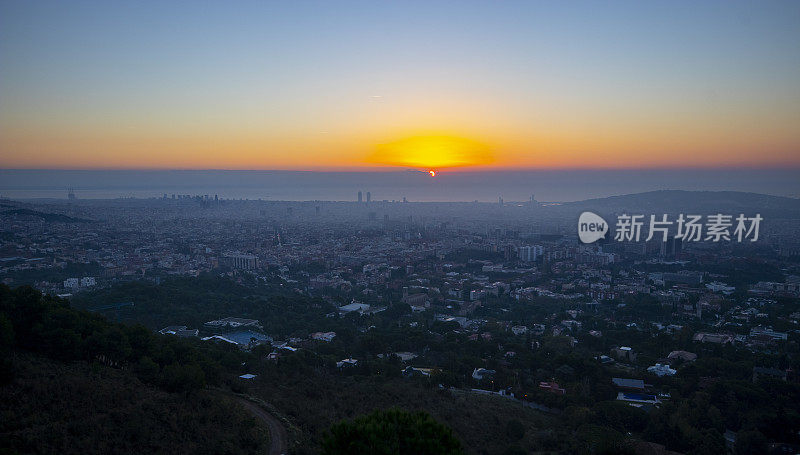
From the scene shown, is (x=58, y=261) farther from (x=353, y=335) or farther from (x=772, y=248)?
(x=772, y=248)

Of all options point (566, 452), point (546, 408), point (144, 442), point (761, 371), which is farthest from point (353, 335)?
point (761, 371)

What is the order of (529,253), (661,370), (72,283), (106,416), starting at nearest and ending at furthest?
1. (106,416)
2. (661,370)
3. (72,283)
4. (529,253)

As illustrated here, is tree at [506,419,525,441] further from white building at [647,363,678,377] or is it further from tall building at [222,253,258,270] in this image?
tall building at [222,253,258,270]

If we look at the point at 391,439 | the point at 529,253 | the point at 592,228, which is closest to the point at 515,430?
the point at 391,439

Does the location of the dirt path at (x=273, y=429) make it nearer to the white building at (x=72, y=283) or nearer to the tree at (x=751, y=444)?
the tree at (x=751, y=444)

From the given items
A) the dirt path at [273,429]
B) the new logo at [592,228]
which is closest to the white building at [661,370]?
the dirt path at [273,429]

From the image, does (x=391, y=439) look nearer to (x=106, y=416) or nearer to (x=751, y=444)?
(x=106, y=416)
